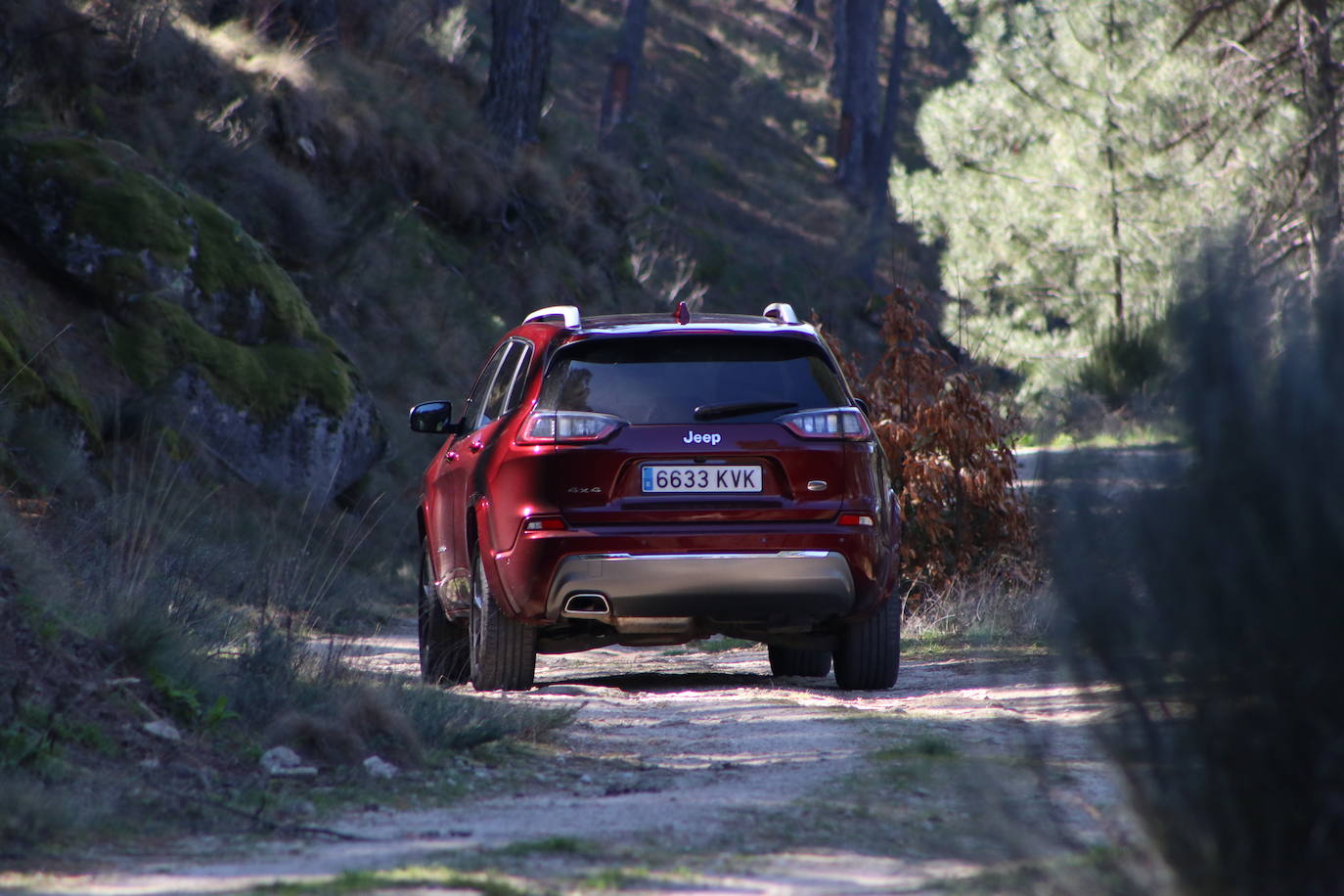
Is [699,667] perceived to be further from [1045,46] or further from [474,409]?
[1045,46]

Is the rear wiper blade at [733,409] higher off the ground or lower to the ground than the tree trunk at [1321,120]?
lower

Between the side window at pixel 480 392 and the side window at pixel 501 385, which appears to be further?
the side window at pixel 480 392

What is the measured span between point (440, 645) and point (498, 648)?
1.35 metres

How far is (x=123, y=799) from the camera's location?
5.00 meters

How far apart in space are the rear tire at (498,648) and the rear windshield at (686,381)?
1.01m

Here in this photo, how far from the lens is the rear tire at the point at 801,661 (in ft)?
30.3

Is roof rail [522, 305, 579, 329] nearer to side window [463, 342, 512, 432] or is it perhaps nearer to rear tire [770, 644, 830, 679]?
A: side window [463, 342, 512, 432]

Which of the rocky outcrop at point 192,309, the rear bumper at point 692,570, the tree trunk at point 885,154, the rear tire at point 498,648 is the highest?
the tree trunk at point 885,154

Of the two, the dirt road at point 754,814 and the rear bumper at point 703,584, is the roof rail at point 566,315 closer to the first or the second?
the rear bumper at point 703,584

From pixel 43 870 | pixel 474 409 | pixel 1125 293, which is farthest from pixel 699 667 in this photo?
pixel 1125 293

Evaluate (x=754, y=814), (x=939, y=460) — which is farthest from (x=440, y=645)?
(x=754, y=814)

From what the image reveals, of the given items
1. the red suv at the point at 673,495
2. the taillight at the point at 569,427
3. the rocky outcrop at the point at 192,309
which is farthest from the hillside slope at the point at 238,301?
the taillight at the point at 569,427

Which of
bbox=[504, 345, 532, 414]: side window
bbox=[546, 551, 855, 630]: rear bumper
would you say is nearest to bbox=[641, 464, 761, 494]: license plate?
bbox=[546, 551, 855, 630]: rear bumper

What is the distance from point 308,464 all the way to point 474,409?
562 cm
